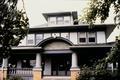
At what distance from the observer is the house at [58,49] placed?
30.9m

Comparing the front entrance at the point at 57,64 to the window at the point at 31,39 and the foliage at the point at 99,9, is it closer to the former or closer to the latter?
the window at the point at 31,39

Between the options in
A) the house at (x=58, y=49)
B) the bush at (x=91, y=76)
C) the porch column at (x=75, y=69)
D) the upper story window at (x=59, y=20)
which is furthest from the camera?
the upper story window at (x=59, y=20)

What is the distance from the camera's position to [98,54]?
3234 cm

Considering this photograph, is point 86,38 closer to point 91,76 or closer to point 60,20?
point 60,20

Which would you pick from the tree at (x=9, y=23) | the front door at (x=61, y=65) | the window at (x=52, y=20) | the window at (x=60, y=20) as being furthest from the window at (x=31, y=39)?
the tree at (x=9, y=23)

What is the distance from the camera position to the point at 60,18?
115 ft

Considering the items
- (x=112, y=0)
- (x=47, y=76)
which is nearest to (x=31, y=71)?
(x=47, y=76)

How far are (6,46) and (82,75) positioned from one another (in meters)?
12.3

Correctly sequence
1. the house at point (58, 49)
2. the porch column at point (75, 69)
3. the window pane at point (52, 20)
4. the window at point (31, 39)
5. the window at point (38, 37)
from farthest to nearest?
1. the window pane at point (52, 20)
2. the window at point (31, 39)
3. the window at point (38, 37)
4. the house at point (58, 49)
5. the porch column at point (75, 69)

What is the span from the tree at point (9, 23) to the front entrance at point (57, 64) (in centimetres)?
1630

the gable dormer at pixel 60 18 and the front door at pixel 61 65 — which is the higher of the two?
the gable dormer at pixel 60 18

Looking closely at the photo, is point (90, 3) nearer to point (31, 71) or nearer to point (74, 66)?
point (74, 66)

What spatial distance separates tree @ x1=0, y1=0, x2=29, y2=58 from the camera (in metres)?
17.1

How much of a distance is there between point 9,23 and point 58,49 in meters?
14.9
